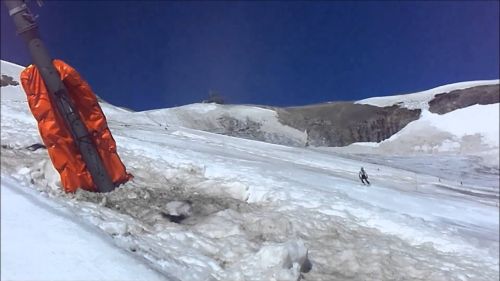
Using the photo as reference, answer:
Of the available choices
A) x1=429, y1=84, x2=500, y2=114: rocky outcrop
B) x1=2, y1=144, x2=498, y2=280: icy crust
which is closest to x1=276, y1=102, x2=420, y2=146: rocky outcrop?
x1=429, y1=84, x2=500, y2=114: rocky outcrop

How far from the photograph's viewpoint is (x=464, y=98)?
43312 millimetres

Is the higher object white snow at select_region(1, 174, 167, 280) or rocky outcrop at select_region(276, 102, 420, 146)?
rocky outcrop at select_region(276, 102, 420, 146)

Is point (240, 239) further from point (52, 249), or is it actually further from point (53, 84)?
point (52, 249)

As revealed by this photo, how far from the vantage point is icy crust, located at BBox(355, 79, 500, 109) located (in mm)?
45503

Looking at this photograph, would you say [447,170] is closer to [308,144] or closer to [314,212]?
[308,144]

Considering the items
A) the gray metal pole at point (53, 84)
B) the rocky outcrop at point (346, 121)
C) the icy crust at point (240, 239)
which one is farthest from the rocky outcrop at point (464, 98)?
the gray metal pole at point (53, 84)

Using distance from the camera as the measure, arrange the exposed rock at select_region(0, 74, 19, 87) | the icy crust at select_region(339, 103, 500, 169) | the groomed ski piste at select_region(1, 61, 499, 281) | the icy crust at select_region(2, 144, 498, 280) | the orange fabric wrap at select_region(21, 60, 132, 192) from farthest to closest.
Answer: the icy crust at select_region(339, 103, 500, 169) → the exposed rock at select_region(0, 74, 19, 87) → the orange fabric wrap at select_region(21, 60, 132, 192) → the icy crust at select_region(2, 144, 498, 280) → the groomed ski piste at select_region(1, 61, 499, 281)

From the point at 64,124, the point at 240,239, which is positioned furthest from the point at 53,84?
the point at 240,239

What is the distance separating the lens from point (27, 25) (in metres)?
6.63

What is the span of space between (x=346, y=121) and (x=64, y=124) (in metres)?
38.4

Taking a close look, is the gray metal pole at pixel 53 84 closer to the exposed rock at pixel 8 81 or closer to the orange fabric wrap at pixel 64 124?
the orange fabric wrap at pixel 64 124

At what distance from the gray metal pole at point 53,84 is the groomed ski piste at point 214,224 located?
0.35m

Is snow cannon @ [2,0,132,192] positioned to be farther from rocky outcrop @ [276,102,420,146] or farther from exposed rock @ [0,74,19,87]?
rocky outcrop @ [276,102,420,146]

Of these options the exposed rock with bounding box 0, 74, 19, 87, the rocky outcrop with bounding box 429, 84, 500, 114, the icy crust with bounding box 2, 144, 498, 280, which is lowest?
the icy crust with bounding box 2, 144, 498, 280
